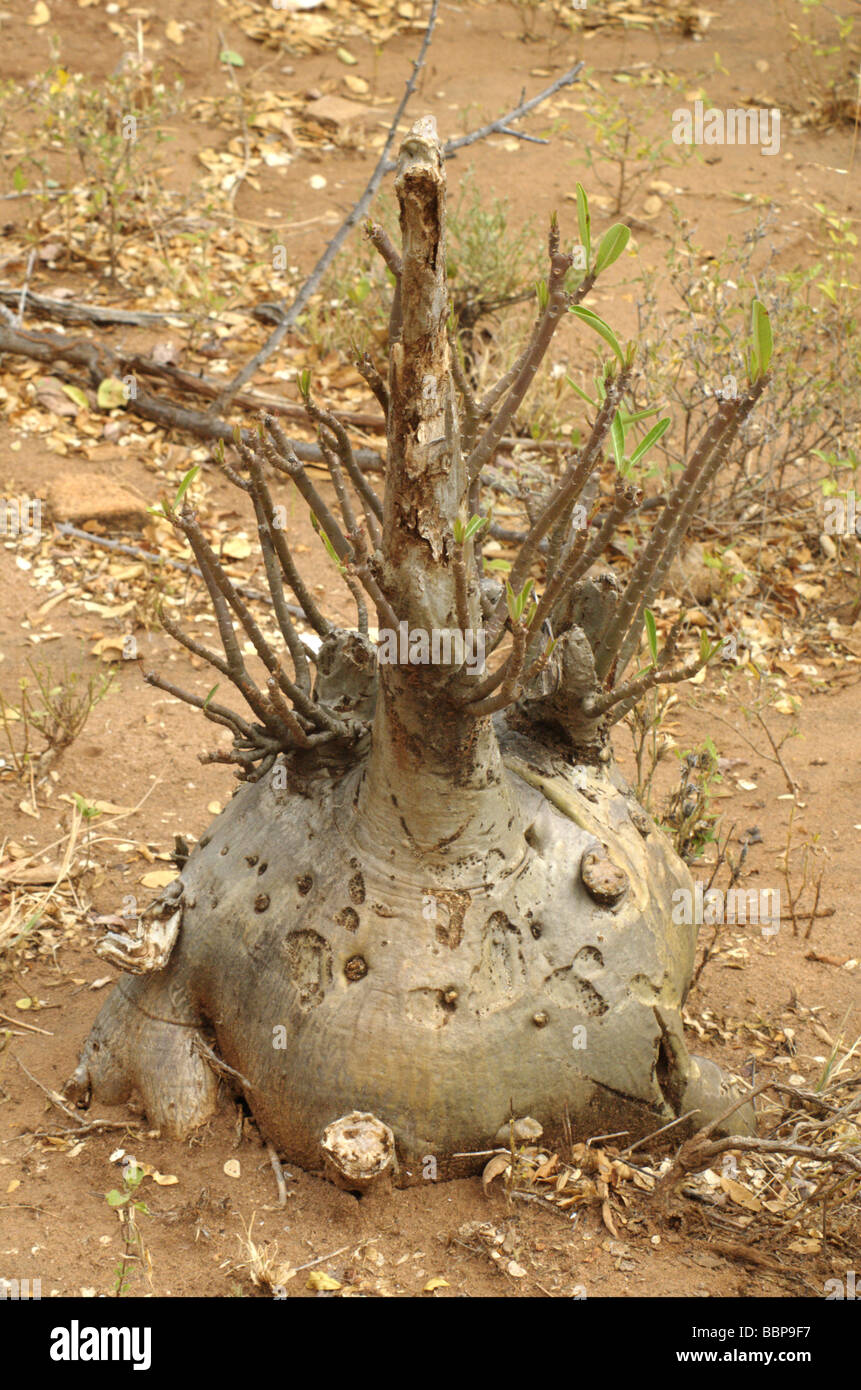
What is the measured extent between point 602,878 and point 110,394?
381cm

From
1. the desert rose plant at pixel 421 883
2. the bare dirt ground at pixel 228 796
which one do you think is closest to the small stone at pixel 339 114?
the bare dirt ground at pixel 228 796

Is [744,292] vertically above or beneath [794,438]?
above

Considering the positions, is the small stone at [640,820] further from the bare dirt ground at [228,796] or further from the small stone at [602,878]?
the bare dirt ground at [228,796]

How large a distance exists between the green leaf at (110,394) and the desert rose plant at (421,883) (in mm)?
3158

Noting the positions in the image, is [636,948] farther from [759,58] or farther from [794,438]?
[759,58]

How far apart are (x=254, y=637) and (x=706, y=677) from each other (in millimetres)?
2590

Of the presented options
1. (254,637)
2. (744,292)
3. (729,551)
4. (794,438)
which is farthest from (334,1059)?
(744,292)

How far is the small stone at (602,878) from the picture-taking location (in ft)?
8.31

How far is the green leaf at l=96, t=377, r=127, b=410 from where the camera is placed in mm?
5473

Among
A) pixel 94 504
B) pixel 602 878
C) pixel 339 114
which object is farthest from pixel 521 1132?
pixel 339 114

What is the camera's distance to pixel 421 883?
2.47 meters

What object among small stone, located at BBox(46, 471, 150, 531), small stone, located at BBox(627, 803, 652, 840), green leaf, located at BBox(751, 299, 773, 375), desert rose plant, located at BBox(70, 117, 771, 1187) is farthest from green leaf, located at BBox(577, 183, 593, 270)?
small stone, located at BBox(46, 471, 150, 531)

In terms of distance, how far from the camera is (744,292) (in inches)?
240

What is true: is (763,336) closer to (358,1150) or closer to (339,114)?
(358,1150)
